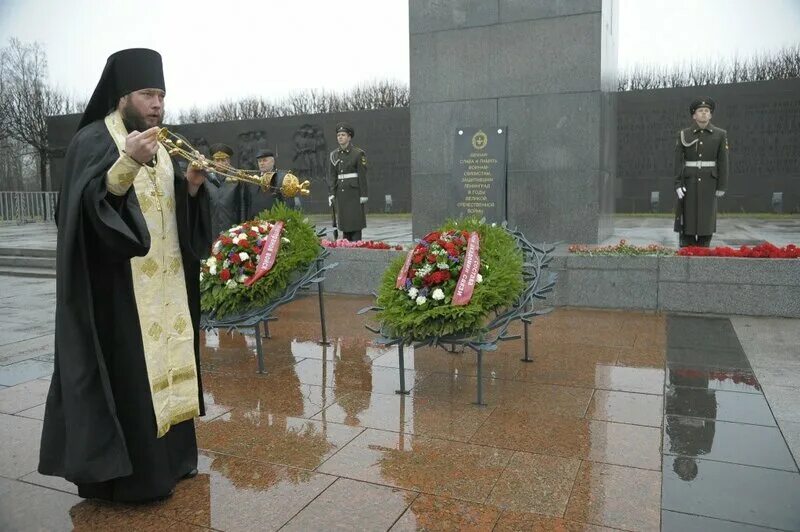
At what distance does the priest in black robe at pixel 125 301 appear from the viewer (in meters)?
2.83

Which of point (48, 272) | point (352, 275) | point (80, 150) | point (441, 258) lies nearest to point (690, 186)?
point (352, 275)

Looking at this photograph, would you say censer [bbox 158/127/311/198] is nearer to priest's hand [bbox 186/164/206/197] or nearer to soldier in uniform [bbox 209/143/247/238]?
priest's hand [bbox 186/164/206/197]

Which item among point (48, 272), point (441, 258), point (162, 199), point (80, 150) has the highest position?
point (80, 150)

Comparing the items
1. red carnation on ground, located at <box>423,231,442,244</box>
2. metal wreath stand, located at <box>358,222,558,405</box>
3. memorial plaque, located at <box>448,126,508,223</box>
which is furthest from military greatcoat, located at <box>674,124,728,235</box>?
red carnation on ground, located at <box>423,231,442,244</box>

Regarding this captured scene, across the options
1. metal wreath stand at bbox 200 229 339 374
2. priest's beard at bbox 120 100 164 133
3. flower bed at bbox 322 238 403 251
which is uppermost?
priest's beard at bbox 120 100 164 133

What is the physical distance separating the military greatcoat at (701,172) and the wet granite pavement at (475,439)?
9.99 feet

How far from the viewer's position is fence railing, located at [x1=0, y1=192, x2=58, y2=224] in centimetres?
2725

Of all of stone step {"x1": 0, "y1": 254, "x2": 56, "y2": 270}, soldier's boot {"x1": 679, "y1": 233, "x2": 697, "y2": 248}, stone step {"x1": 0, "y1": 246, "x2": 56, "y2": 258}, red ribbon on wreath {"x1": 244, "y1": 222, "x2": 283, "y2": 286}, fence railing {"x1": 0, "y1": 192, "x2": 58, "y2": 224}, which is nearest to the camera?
red ribbon on wreath {"x1": 244, "y1": 222, "x2": 283, "y2": 286}

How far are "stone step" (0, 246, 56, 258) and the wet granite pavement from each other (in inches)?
322

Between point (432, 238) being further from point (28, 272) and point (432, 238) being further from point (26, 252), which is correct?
point (26, 252)

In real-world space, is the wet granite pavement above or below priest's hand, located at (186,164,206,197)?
below

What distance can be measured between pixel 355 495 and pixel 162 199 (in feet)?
5.58

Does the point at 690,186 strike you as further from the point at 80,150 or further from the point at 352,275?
the point at 80,150

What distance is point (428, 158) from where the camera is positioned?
10664 millimetres
